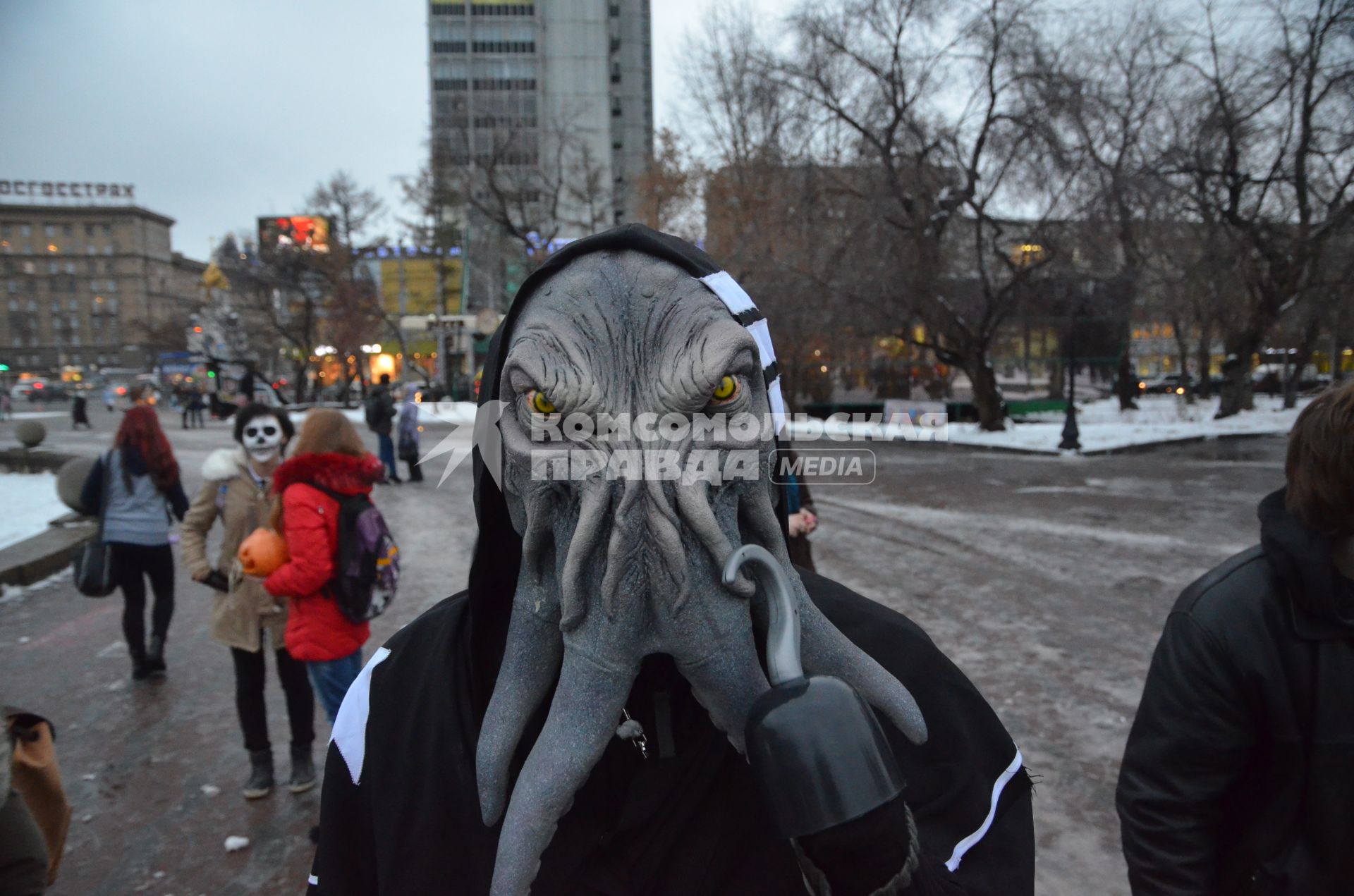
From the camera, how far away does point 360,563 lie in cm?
390

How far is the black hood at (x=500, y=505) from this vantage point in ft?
4.22

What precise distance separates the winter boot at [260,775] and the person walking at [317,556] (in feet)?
1.77

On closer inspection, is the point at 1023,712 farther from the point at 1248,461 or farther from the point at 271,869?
the point at 1248,461

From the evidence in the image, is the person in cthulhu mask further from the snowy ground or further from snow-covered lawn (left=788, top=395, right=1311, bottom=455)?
snow-covered lawn (left=788, top=395, right=1311, bottom=455)

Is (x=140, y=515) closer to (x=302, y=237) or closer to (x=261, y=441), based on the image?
(x=261, y=441)

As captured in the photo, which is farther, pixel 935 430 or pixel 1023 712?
pixel 935 430

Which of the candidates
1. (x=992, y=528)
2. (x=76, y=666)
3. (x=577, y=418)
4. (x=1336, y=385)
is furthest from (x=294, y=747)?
(x=992, y=528)

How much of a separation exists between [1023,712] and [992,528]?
19.5 ft

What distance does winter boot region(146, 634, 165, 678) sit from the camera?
581 cm

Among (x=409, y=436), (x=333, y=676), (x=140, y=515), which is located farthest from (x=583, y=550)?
(x=409, y=436)

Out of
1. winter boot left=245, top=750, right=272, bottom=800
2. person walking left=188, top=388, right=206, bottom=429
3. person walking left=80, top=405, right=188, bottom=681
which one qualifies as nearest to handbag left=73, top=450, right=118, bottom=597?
person walking left=80, top=405, right=188, bottom=681

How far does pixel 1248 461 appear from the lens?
57.6 feet

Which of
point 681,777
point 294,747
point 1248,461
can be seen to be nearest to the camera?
point 681,777

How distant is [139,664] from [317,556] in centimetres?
309
